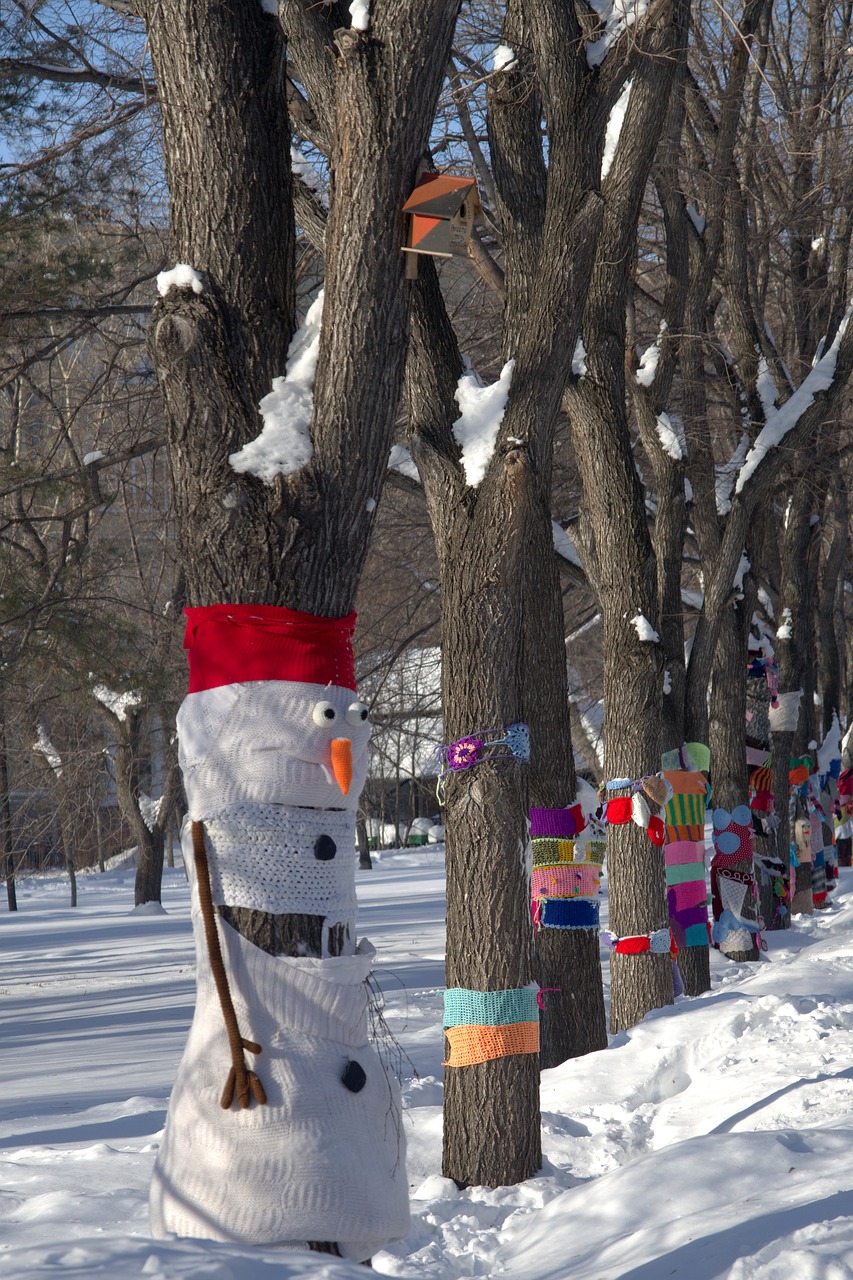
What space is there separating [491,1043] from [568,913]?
2.00 meters

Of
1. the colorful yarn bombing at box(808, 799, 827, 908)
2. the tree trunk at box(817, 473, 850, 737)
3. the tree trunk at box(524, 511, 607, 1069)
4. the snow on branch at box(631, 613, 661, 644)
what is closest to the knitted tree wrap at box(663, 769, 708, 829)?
the snow on branch at box(631, 613, 661, 644)

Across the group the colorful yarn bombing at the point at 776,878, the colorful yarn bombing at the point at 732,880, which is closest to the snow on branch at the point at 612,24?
the colorful yarn bombing at the point at 732,880

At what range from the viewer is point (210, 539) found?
2924 mm

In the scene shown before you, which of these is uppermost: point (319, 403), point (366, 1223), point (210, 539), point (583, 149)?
point (583, 149)

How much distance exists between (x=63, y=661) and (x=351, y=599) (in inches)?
353

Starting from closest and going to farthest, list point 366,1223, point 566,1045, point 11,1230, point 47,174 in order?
point 366,1223 < point 11,1230 < point 566,1045 < point 47,174

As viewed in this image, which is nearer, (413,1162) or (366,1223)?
(366,1223)

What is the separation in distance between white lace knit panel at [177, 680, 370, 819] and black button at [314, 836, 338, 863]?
8cm

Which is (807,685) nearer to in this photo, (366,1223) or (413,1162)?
(413,1162)

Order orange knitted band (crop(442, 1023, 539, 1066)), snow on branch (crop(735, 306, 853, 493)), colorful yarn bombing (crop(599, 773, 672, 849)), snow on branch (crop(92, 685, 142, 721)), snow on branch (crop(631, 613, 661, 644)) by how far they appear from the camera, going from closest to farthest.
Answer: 1. orange knitted band (crop(442, 1023, 539, 1066))
2. colorful yarn bombing (crop(599, 773, 672, 849))
3. snow on branch (crop(631, 613, 661, 644))
4. snow on branch (crop(735, 306, 853, 493))
5. snow on branch (crop(92, 685, 142, 721))

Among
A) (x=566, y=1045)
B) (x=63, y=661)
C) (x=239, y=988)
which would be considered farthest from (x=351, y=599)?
(x=63, y=661)

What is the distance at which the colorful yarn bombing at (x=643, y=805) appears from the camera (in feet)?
24.0

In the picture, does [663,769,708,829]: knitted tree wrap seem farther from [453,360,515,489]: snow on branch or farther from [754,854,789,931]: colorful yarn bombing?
[754,854,789,931]: colorful yarn bombing

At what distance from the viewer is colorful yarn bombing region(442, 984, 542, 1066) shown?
4594 mm
